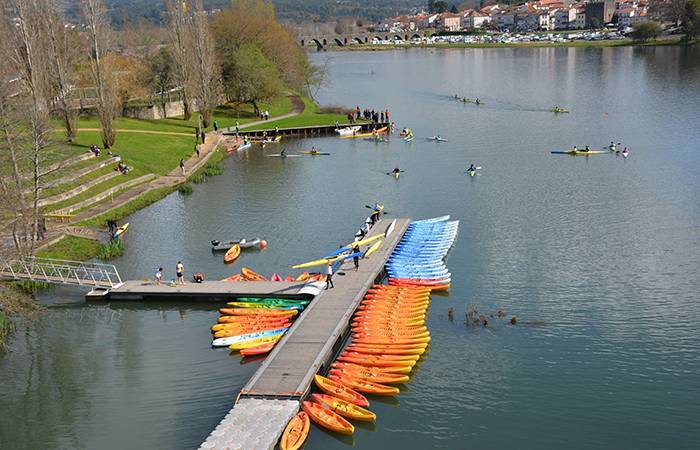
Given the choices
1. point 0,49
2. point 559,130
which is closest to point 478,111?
point 559,130

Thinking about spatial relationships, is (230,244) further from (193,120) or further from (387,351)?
(193,120)

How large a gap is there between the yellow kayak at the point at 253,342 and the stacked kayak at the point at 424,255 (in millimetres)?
9229

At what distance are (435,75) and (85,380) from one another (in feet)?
480

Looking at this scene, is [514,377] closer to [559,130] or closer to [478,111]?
[559,130]

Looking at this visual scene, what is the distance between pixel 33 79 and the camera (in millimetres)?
56875

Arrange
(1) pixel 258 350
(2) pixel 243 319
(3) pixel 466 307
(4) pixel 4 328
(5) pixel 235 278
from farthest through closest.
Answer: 1. (5) pixel 235 278
2. (3) pixel 466 307
3. (4) pixel 4 328
4. (2) pixel 243 319
5. (1) pixel 258 350

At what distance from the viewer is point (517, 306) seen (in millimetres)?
40531

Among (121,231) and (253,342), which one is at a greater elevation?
(121,231)

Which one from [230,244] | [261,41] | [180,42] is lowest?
[230,244]

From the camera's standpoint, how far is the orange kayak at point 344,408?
2977cm

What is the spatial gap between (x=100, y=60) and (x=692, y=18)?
16512cm

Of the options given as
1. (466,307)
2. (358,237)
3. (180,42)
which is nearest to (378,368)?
(466,307)

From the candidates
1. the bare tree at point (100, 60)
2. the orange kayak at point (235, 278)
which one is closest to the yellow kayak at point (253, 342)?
the orange kayak at point (235, 278)

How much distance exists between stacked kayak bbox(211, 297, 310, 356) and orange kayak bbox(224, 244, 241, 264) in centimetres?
Answer: 750
